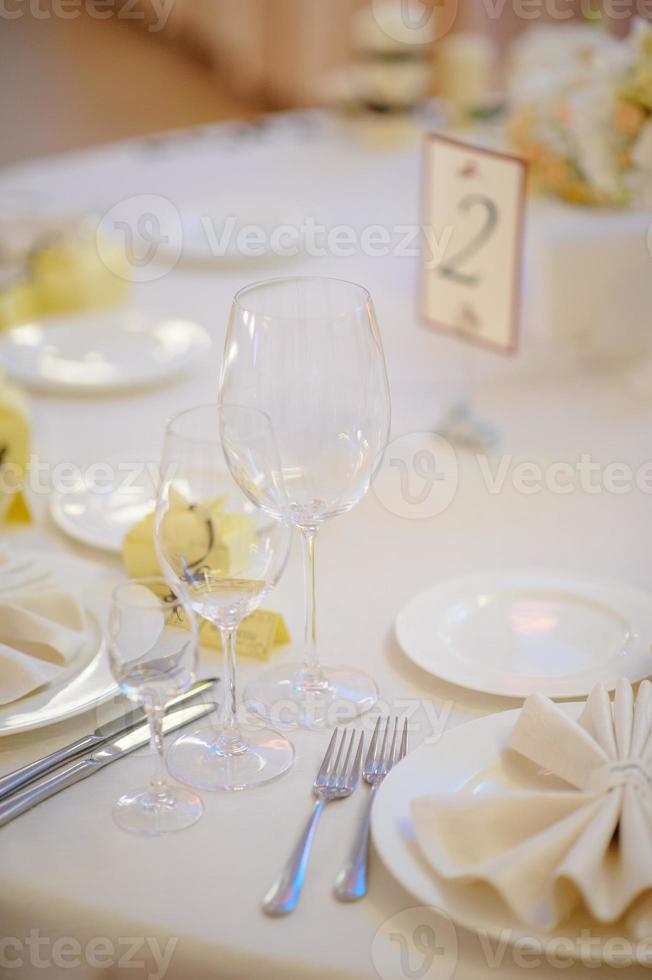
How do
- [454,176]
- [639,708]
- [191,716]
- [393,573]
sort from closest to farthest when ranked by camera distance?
1. [639,708]
2. [191,716]
3. [393,573]
4. [454,176]

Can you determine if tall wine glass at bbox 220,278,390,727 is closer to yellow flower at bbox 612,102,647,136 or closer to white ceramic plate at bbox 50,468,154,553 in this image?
white ceramic plate at bbox 50,468,154,553

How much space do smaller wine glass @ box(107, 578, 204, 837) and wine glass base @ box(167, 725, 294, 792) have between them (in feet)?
0.13

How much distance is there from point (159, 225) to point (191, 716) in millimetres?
1471

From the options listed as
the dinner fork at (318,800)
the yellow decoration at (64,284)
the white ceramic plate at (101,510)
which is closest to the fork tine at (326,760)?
the dinner fork at (318,800)

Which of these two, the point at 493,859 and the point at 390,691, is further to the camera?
the point at 390,691

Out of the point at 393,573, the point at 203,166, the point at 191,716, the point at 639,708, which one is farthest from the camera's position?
the point at 203,166

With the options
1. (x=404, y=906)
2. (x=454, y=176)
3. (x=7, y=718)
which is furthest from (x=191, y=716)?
(x=454, y=176)

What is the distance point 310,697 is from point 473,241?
804 mm

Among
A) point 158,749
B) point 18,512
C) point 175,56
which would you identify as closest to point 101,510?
point 18,512

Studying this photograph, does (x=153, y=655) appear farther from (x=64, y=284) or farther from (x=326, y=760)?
(x=64, y=284)

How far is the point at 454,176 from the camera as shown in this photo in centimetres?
156

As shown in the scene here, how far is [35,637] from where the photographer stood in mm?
967

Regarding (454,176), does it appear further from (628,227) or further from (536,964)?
(536,964)

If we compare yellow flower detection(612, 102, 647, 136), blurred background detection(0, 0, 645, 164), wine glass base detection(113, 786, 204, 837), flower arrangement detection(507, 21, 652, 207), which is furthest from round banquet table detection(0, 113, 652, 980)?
blurred background detection(0, 0, 645, 164)
